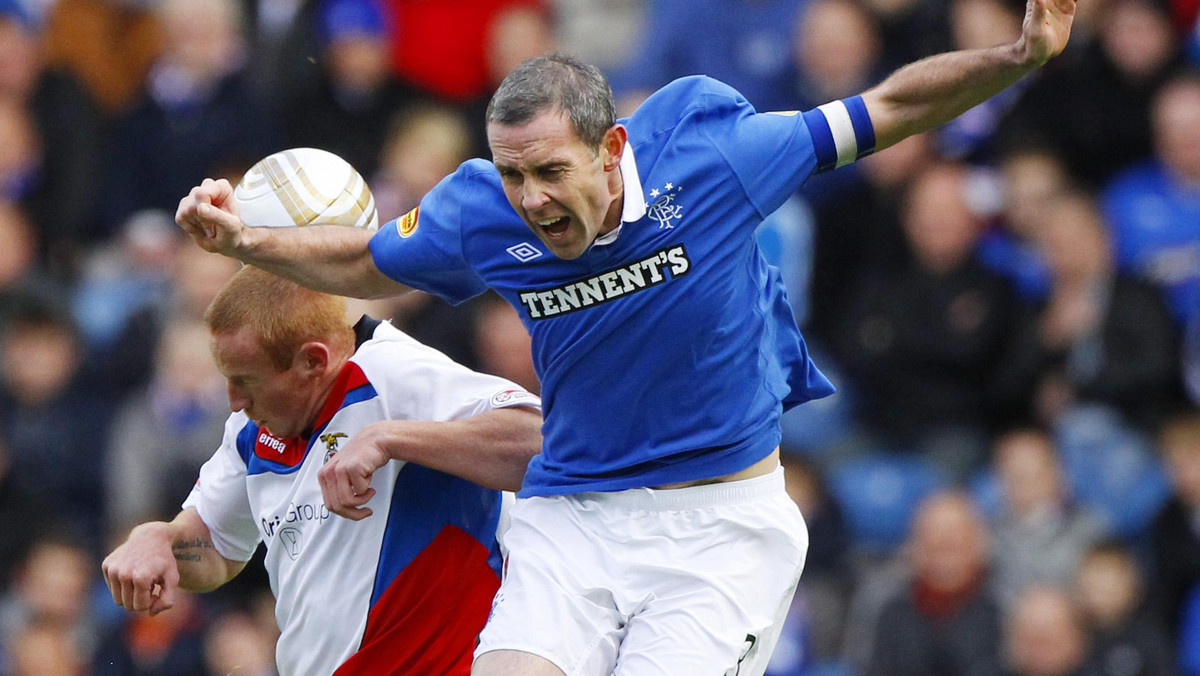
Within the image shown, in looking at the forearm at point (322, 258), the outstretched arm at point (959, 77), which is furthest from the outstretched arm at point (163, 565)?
the outstretched arm at point (959, 77)

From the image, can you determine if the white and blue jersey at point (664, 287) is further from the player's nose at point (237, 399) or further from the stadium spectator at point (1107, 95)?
the stadium spectator at point (1107, 95)

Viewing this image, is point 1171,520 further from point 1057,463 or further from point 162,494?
point 162,494

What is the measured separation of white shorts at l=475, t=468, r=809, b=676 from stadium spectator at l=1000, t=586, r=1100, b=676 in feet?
14.2

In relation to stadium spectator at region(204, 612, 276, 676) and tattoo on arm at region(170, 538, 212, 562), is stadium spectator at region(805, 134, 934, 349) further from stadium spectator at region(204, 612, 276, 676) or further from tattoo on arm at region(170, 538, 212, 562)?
tattoo on arm at region(170, 538, 212, 562)

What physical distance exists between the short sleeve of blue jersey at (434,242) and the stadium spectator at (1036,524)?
5.13 metres

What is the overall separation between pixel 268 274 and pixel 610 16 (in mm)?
7076

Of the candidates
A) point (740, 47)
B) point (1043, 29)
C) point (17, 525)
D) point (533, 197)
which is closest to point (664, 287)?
point (533, 197)

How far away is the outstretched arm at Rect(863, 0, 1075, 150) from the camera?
5355 mm

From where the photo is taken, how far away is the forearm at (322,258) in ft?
18.6

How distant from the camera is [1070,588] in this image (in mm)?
9945

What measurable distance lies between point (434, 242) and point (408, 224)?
0.14 m

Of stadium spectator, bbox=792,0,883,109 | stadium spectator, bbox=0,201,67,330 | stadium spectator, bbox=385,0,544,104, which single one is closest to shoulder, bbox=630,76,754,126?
stadium spectator, bbox=792,0,883,109

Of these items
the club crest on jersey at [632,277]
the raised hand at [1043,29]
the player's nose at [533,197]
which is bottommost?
the club crest on jersey at [632,277]

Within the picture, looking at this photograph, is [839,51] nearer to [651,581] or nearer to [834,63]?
[834,63]
